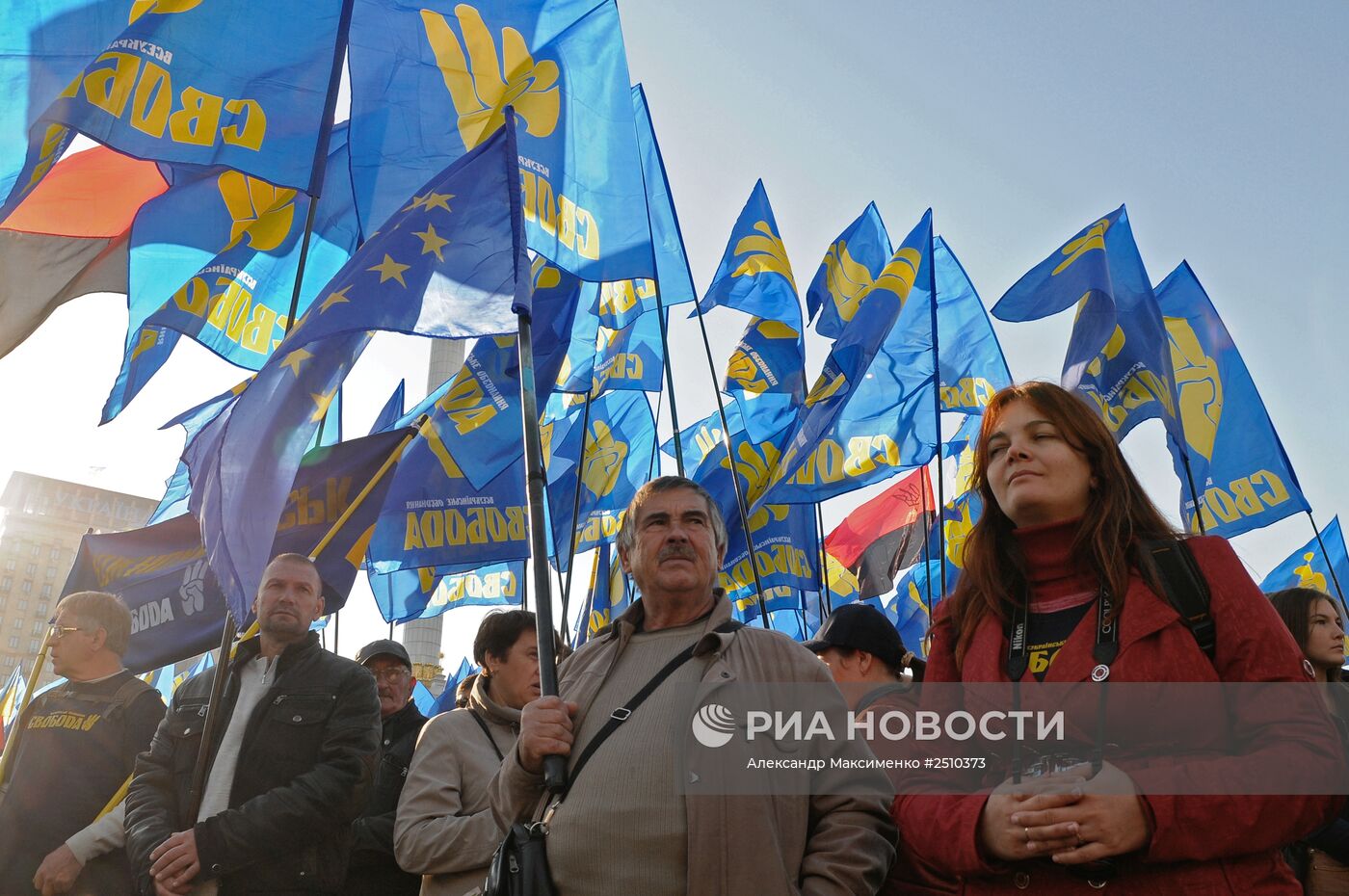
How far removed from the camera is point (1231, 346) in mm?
9547

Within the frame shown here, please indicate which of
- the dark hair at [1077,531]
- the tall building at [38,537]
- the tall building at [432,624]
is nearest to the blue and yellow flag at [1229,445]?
the dark hair at [1077,531]

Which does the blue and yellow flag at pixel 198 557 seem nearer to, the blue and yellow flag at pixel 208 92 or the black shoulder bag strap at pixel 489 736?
the blue and yellow flag at pixel 208 92

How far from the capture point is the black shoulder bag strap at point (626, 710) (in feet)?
9.73

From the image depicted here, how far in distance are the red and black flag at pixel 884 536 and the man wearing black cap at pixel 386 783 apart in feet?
22.0

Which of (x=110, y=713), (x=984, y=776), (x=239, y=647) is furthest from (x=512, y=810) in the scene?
(x=110, y=713)

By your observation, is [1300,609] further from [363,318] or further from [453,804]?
[363,318]

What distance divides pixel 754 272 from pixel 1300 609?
5.95 meters

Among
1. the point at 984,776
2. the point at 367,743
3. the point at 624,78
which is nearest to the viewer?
the point at 984,776

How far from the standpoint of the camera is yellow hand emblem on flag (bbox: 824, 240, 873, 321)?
10493mm

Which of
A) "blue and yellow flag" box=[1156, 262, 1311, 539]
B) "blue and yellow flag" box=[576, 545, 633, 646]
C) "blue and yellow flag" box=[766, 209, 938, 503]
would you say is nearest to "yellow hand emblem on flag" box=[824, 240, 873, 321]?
Result: "blue and yellow flag" box=[766, 209, 938, 503]

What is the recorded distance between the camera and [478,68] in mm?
6508

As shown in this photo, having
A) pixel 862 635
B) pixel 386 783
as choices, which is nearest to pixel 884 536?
pixel 386 783

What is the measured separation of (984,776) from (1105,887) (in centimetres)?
39

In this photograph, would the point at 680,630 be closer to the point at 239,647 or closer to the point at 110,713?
the point at 239,647
